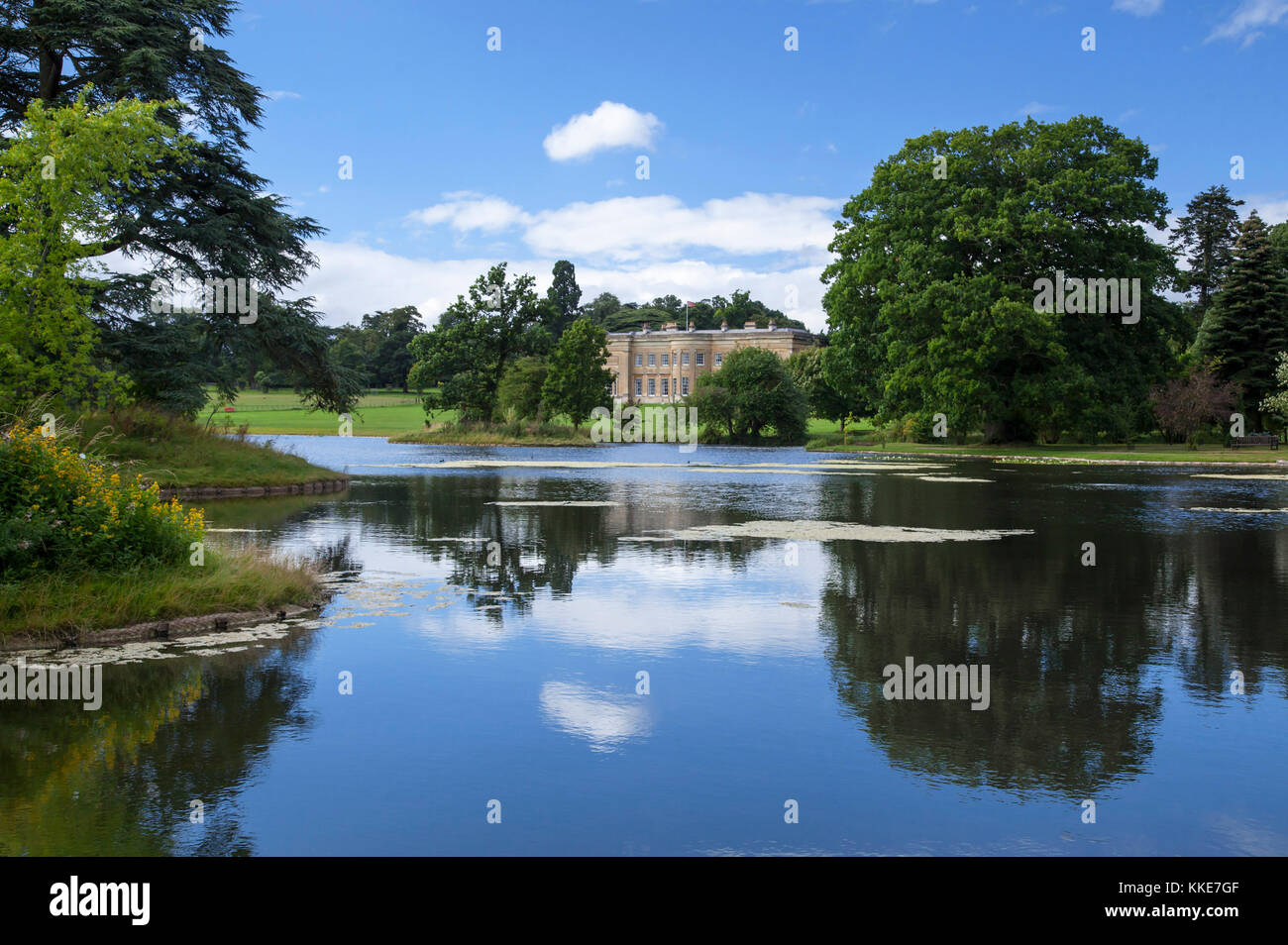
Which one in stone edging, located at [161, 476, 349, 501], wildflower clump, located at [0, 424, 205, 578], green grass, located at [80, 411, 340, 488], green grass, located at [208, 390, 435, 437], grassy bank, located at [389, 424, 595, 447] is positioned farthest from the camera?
green grass, located at [208, 390, 435, 437]

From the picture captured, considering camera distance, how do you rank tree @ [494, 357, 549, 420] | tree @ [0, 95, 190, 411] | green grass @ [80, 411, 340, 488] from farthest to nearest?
tree @ [494, 357, 549, 420] → green grass @ [80, 411, 340, 488] → tree @ [0, 95, 190, 411]

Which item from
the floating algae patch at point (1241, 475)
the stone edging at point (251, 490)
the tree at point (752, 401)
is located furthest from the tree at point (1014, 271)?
the stone edging at point (251, 490)

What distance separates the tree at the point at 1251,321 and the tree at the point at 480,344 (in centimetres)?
4762

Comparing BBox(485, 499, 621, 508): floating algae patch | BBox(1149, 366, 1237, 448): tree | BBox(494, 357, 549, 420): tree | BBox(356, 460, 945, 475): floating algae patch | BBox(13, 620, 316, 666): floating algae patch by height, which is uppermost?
BBox(494, 357, 549, 420): tree

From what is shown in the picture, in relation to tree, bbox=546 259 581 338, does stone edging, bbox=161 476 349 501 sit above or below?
below

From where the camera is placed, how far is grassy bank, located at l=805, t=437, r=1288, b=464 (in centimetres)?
4631

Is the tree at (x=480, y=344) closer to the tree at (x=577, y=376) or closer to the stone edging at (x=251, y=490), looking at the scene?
the tree at (x=577, y=376)

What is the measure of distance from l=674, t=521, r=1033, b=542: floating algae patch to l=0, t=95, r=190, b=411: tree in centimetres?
1183

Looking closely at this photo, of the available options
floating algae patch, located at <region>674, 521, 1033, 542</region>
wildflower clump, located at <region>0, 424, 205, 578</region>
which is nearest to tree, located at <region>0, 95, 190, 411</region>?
wildflower clump, located at <region>0, 424, 205, 578</region>

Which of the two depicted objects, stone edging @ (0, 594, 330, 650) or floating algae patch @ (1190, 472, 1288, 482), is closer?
stone edging @ (0, 594, 330, 650)

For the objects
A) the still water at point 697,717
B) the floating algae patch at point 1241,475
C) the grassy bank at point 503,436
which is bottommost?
the still water at point 697,717

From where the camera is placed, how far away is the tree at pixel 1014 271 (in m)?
51.4

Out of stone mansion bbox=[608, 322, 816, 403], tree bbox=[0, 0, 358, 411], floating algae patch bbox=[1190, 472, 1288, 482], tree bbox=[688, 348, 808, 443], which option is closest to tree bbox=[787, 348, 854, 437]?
tree bbox=[688, 348, 808, 443]

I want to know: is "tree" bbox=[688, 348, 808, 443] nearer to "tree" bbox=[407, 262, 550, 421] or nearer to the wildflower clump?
"tree" bbox=[407, 262, 550, 421]
